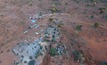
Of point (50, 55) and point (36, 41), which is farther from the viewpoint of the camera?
point (36, 41)

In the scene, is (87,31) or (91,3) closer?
(87,31)

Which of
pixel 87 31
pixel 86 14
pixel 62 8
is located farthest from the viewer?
pixel 62 8

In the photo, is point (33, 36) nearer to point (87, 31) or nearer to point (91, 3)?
point (87, 31)

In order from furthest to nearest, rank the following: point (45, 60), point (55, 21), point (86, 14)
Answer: point (86, 14), point (55, 21), point (45, 60)

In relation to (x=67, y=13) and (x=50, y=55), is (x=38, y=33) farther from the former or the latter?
(x=67, y=13)

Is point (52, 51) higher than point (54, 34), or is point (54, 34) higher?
point (54, 34)

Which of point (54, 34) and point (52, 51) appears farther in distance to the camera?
point (54, 34)

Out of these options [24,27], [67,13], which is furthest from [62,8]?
[24,27]

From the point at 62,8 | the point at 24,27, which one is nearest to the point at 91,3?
the point at 62,8

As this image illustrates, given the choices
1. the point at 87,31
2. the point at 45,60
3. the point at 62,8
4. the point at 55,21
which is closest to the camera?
the point at 45,60
